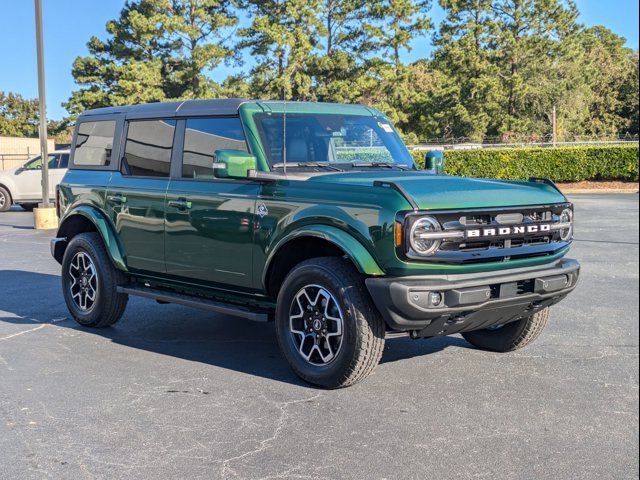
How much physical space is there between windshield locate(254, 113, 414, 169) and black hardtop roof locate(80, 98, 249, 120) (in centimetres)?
29

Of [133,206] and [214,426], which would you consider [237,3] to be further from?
[214,426]

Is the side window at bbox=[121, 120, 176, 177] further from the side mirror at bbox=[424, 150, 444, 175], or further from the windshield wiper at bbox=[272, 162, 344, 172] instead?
the side mirror at bbox=[424, 150, 444, 175]

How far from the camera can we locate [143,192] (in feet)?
22.0

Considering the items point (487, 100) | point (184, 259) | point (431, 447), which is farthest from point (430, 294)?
point (487, 100)

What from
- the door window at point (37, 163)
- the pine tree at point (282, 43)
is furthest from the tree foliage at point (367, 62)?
the door window at point (37, 163)

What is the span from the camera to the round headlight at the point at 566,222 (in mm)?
5539

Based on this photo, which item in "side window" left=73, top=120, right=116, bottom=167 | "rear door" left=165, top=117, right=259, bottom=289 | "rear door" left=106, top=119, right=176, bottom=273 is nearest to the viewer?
"rear door" left=165, top=117, right=259, bottom=289

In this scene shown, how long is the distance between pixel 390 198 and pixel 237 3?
41.0m

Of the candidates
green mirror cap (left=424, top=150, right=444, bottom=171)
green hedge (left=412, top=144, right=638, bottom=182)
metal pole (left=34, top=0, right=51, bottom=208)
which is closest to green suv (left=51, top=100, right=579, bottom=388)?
green mirror cap (left=424, top=150, right=444, bottom=171)

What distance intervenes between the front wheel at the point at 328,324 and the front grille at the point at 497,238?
56 centimetres

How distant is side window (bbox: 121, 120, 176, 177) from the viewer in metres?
6.67

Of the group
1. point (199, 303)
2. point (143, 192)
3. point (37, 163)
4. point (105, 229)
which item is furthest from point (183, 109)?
point (37, 163)

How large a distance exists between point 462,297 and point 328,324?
3.29ft

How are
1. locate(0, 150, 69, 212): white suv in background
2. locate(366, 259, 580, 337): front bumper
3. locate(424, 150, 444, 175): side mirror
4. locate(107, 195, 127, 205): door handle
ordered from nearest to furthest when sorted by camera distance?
1. locate(366, 259, 580, 337): front bumper
2. locate(107, 195, 127, 205): door handle
3. locate(424, 150, 444, 175): side mirror
4. locate(0, 150, 69, 212): white suv in background
